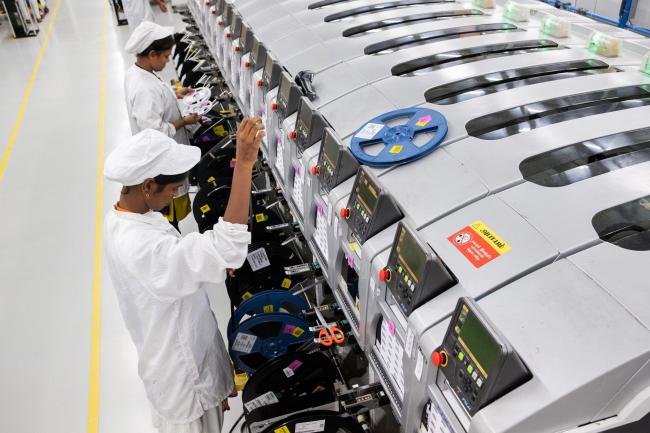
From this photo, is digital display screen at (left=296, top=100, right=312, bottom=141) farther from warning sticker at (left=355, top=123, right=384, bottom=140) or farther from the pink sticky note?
the pink sticky note

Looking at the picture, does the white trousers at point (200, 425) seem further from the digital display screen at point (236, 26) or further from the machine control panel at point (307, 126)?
the digital display screen at point (236, 26)

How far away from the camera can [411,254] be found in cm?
179

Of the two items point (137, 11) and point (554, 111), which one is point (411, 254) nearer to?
point (554, 111)

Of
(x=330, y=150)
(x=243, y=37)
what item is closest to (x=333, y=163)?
(x=330, y=150)

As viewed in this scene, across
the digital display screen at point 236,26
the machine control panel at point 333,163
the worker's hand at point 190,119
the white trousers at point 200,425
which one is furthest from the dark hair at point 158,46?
the white trousers at point 200,425

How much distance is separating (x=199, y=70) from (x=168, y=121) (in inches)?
91.5

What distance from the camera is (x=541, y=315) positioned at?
1520 mm

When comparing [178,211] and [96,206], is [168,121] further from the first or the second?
[96,206]

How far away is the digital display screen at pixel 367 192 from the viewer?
212 centimetres

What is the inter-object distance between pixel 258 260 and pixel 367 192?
177cm

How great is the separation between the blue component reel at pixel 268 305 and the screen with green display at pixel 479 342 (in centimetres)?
188

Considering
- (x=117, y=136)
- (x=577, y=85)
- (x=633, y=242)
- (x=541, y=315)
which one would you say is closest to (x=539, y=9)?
(x=577, y=85)

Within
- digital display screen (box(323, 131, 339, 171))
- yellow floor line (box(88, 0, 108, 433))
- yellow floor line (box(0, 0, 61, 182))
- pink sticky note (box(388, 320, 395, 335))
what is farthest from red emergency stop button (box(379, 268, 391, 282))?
yellow floor line (box(0, 0, 61, 182))

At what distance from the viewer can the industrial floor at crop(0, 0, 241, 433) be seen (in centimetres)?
371
